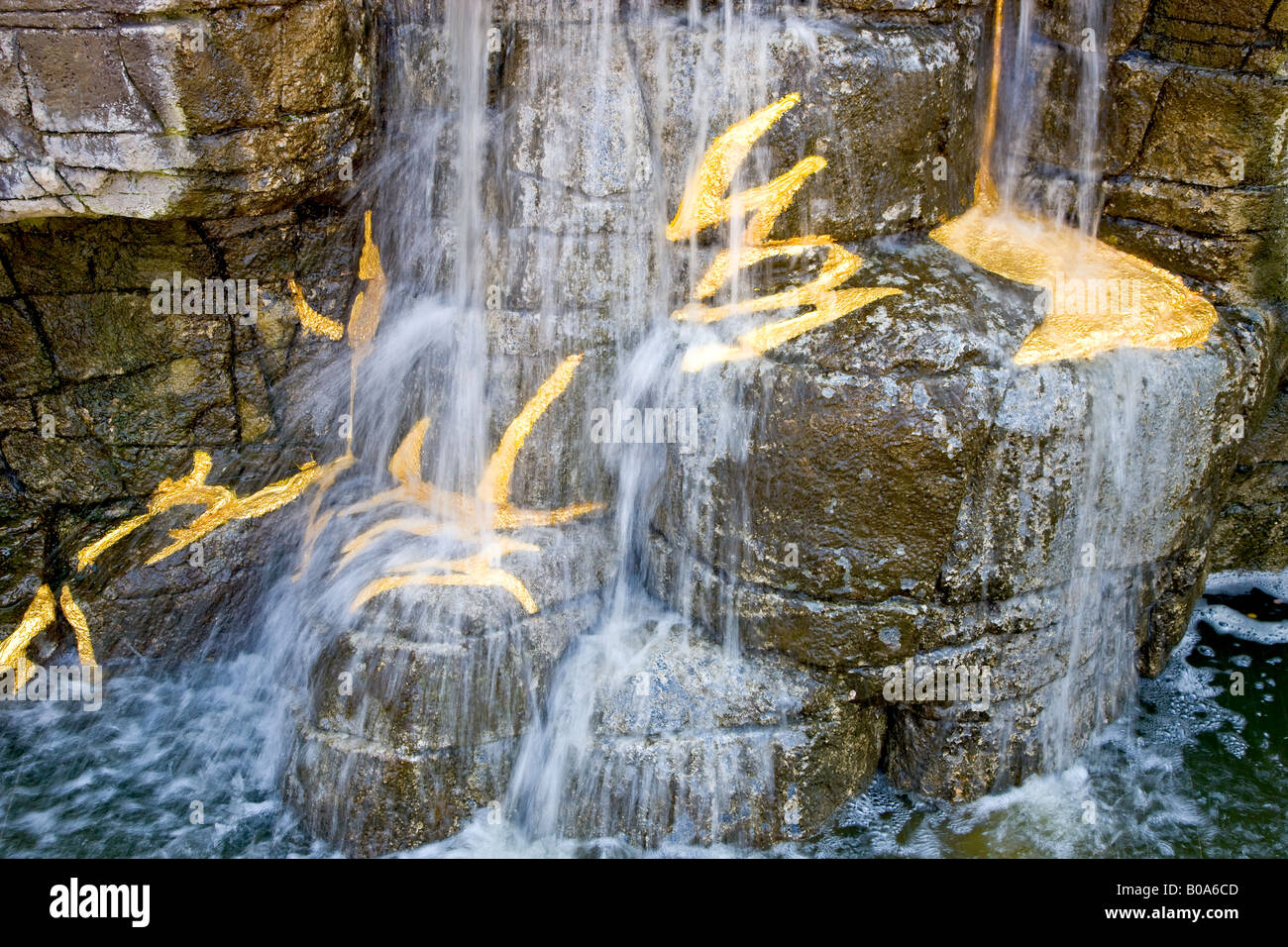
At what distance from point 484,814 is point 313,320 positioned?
1.95m

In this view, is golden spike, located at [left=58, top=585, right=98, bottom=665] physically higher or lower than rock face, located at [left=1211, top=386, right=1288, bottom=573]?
lower

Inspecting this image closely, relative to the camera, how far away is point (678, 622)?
424 cm

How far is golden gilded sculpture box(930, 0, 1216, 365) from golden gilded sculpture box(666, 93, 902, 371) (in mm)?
524

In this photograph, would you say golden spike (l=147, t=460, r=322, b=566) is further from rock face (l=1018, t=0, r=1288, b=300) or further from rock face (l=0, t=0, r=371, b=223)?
rock face (l=1018, t=0, r=1288, b=300)

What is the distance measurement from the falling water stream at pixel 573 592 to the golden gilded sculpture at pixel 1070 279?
0.09m

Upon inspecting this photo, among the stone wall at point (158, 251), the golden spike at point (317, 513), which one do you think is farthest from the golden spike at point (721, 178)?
the golden spike at point (317, 513)

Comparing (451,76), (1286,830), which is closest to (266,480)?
(451,76)

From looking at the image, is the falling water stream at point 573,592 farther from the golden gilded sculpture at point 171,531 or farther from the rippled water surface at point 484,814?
the golden gilded sculpture at point 171,531

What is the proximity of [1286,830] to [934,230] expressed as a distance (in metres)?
2.38

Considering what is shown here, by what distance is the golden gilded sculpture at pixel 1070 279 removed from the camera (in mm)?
4000

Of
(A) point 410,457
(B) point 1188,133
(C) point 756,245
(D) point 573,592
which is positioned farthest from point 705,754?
(B) point 1188,133

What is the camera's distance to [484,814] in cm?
398

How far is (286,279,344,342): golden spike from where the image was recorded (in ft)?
14.8

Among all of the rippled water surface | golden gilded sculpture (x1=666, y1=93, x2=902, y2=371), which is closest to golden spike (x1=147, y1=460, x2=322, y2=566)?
the rippled water surface
